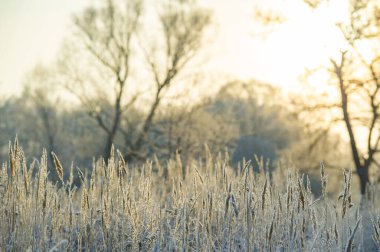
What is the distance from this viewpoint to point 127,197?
3.07 metres

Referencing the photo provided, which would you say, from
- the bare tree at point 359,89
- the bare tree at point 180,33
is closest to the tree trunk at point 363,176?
the bare tree at point 359,89

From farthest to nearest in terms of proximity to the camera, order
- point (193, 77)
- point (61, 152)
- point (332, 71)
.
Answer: point (61, 152), point (193, 77), point (332, 71)

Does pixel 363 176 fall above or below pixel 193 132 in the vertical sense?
below

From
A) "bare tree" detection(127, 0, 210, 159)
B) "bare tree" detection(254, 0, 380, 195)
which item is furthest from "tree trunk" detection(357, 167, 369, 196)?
"bare tree" detection(127, 0, 210, 159)

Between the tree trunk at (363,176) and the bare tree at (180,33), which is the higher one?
the bare tree at (180,33)

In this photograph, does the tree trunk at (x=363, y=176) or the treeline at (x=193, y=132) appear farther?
the treeline at (x=193, y=132)

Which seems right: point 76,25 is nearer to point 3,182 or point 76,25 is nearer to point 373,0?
point 373,0

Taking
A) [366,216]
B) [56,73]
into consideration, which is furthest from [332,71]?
[56,73]

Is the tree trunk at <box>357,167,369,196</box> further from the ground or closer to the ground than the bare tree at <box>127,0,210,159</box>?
closer to the ground

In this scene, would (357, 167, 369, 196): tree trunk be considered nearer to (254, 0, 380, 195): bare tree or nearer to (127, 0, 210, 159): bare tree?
(254, 0, 380, 195): bare tree

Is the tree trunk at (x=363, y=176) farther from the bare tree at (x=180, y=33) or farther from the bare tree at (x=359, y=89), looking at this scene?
the bare tree at (x=180, y=33)

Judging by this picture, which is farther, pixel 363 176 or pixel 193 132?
pixel 193 132

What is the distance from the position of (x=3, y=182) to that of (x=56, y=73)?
60.6 ft

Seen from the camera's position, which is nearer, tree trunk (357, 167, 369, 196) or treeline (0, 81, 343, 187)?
tree trunk (357, 167, 369, 196)
